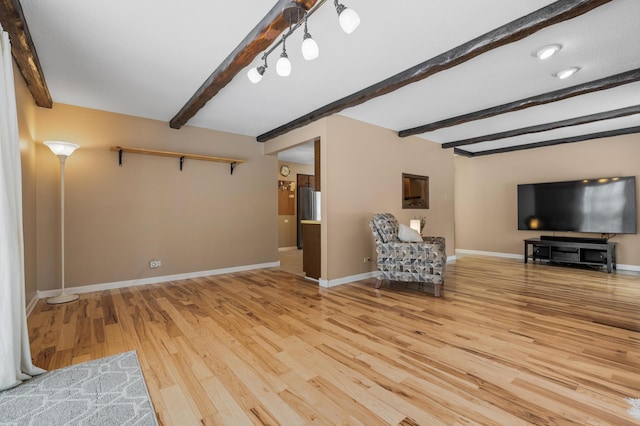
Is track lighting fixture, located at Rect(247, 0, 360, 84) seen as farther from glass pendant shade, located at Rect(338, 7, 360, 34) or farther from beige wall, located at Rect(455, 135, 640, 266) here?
beige wall, located at Rect(455, 135, 640, 266)

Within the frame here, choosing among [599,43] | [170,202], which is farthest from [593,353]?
[170,202]

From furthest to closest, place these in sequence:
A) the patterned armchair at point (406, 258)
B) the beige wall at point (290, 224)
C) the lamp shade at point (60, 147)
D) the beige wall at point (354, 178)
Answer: the beige wall at point (290, 224)
the beige wall at point (354, 178)
the patterned armchair at point (406, 258)
the lamp shade at point (60, 147)

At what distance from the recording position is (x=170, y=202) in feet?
15.4

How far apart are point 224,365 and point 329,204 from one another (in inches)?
104

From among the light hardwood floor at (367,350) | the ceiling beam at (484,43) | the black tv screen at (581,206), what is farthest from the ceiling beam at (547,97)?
the black tv screen at (581,206)

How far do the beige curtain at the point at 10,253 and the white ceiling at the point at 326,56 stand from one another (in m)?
0.82

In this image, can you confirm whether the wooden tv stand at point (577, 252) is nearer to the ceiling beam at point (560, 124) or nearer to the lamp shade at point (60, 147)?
the ceiling beam at point (560, 124)

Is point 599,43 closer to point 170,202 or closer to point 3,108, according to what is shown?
point 3,108

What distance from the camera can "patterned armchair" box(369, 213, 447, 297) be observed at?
12.1 feet

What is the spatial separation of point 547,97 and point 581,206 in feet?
10.6

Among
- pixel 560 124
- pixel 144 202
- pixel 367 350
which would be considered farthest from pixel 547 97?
pixel 144 202

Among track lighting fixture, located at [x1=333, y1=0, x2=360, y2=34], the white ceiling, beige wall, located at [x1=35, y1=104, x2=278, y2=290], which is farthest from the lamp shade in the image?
track lighting fixture, located at [x1=333, y1=0, x2=360, y2=34]

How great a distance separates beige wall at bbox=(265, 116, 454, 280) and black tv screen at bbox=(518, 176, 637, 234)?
2.52 metres

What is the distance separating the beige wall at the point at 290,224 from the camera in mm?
8117
